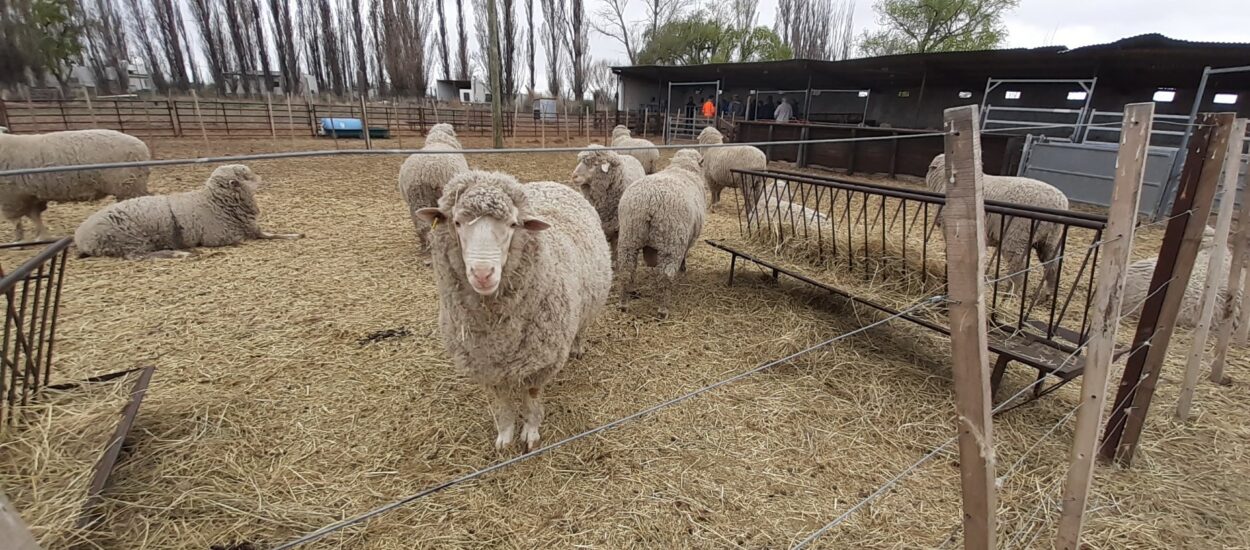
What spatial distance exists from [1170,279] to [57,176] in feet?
35.3

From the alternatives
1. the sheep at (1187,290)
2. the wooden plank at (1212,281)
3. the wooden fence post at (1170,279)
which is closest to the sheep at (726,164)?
the sheep at (1187,290)

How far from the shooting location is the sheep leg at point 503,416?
287cm

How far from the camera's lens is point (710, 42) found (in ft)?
111

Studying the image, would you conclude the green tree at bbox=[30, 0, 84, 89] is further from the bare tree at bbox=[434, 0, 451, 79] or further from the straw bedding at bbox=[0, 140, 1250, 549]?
the straw bedding at bbox=[0, 140, 1250, 549]

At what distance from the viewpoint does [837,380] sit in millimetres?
3641

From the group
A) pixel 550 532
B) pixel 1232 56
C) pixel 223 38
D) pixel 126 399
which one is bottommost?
pixel 550 532

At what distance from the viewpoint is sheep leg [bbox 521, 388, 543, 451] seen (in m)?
2.92

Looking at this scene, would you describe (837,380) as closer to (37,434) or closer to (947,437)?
(947,437)

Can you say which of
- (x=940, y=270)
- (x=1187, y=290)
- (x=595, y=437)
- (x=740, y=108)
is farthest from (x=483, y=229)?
(x=740, y=108)

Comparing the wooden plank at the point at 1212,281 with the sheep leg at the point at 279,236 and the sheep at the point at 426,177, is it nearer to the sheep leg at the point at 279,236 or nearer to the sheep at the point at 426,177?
the sheep at the point at 426,177

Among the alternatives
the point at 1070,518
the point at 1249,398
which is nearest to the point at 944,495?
the point at 1070,518

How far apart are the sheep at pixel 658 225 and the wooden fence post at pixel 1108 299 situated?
305 centimetres

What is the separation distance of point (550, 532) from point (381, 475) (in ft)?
3.39

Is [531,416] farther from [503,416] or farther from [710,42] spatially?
[710,42]
